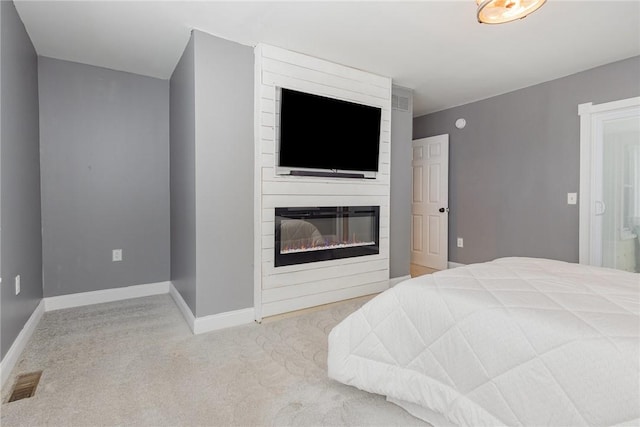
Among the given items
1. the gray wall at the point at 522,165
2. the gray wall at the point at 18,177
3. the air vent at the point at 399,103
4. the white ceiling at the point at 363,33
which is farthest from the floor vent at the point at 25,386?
the gray wall at the point at 522,165

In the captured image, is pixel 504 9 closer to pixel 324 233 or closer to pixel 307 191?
pixel 307 191

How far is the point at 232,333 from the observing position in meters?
2.57

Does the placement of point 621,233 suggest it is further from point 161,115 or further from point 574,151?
point 161,115

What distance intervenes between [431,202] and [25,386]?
4.76 meters

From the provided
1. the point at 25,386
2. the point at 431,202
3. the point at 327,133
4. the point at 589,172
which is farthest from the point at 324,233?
the point at 589,172

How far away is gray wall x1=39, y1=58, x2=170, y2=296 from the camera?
3.11m

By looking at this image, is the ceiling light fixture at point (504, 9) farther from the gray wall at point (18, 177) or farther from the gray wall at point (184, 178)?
the gray wall at point (18, 177)

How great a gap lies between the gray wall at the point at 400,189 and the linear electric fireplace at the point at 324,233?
44 cm

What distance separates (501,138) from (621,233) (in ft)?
5.39

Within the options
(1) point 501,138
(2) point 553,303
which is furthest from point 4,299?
(1) point 501,138

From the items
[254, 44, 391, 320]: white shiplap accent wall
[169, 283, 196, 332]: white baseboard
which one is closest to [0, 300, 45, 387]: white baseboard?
[169, 283, 196, 332]: white baseboard

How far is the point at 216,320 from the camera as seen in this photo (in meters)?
2.66

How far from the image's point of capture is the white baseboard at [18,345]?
1.88 metres

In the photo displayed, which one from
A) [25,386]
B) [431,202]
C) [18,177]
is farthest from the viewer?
[431,202]
